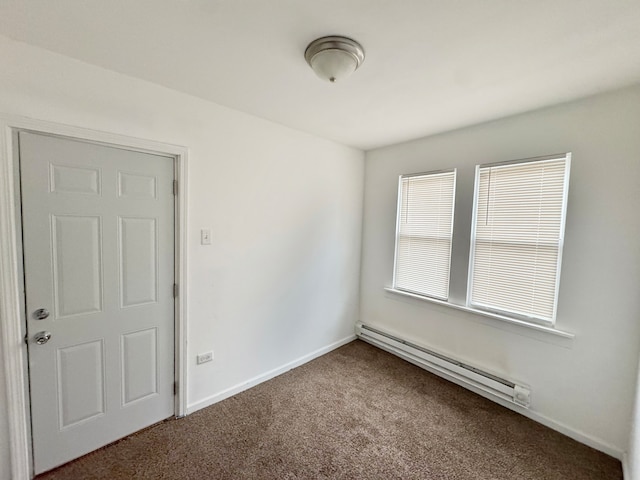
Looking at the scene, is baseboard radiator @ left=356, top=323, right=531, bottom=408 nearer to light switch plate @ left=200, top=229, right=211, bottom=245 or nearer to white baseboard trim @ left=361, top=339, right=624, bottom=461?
white baseboard trim @ left=361, top=339, right=624, bottom=461

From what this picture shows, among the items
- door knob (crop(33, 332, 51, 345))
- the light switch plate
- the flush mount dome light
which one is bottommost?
door knob (crop(33, 332, 51, 345))

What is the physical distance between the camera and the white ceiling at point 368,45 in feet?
3.90

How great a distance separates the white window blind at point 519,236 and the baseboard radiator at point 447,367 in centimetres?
61

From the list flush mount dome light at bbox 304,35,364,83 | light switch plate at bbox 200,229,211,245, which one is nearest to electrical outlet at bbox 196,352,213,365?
light switch plate at bbox 200,229,211,245

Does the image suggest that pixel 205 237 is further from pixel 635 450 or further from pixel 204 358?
pixel 635 450

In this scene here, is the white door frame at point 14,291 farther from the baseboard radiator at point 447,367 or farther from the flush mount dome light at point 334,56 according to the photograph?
the baseboard radiator at point 447,367

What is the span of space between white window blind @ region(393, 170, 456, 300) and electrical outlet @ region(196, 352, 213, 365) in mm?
2133

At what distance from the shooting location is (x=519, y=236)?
2264 mm

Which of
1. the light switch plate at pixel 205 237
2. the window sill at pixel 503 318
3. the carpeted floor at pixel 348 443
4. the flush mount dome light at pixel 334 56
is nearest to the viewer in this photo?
the flush mount dome light at pixel 334 56

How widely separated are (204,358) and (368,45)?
2.51m

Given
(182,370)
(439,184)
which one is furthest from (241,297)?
(439,184)

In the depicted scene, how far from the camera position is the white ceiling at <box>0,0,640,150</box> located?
1188 millimetres

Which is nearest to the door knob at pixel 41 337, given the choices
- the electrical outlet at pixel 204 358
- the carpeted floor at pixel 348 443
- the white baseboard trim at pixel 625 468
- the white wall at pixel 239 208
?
the white wall at pixel 239 208

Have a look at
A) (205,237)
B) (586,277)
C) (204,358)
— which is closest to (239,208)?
(205,237)
